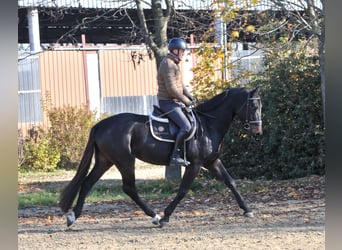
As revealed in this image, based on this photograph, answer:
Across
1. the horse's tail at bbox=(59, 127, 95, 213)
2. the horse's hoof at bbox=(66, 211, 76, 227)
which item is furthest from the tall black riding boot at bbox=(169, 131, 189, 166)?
the horse's hoof at bbox=(66, 211, 76, 227)

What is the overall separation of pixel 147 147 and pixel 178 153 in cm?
46

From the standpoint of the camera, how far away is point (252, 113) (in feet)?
29.7

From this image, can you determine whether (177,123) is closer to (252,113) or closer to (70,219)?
(252,113)

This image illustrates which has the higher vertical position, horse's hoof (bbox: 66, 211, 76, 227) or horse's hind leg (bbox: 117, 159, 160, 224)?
horse's hind leg (bbox: 117, 159, 160, 224)

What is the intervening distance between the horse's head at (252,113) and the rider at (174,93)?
2.91 feet

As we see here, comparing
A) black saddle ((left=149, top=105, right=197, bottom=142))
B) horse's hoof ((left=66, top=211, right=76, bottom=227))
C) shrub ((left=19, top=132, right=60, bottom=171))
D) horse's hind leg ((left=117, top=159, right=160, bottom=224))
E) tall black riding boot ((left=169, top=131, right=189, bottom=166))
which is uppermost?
black saddle ((left=149, top=105, right=197, bottom=142))

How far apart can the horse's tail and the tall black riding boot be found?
1181 millimetres

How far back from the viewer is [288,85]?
13.7 meters

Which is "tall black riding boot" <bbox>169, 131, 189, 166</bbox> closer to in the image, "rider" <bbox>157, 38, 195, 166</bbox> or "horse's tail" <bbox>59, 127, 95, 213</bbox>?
"rider" <bbox>157, 38, 195, 166</bbox>

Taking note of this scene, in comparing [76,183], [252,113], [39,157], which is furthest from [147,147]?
[39,157]

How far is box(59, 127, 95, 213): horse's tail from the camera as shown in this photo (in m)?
8.55

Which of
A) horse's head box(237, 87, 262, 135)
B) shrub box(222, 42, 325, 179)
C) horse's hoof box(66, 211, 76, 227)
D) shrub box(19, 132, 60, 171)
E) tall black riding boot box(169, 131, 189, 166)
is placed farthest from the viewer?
shrub box(19, 132, 60, 171)

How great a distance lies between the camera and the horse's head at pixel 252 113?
9047 mm
